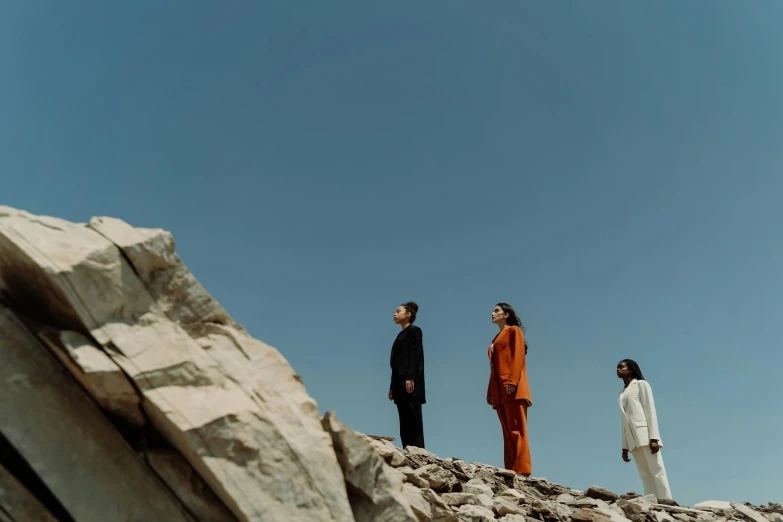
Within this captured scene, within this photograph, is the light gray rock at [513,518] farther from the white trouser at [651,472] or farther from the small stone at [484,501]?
the white trouser at [651,472]

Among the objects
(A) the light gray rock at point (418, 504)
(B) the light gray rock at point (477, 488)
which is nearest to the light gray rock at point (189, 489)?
(A) the light gray rock at point (418, 504)

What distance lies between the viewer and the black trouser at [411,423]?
948 centimetres

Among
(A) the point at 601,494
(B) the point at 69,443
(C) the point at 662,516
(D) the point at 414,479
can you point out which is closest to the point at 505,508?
(D) the point at 414,479

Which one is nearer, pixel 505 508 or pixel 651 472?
pixel 505 508

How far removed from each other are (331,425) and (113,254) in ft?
6.11

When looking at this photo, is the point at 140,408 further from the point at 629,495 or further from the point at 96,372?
the point at 629,495

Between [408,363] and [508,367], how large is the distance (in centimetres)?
159

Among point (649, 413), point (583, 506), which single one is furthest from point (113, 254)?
point (649, 413)

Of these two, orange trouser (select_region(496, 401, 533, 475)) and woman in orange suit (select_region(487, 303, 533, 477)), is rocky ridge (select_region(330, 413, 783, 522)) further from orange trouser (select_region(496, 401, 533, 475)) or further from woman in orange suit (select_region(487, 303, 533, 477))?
woman in orange suit (select_region(487, 303, 533, 477))

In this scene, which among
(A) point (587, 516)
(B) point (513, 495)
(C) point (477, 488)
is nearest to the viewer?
(A) point (587, 516)

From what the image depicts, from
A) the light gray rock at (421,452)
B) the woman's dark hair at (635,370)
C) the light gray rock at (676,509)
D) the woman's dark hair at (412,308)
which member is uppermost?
the woman's dark hair at (412,308)

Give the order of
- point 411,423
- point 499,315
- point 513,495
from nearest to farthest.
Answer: point 513,495 < point 411,423 < point 499,315

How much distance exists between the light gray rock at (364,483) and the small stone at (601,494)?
460 centimetres

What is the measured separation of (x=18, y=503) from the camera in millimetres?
3713
